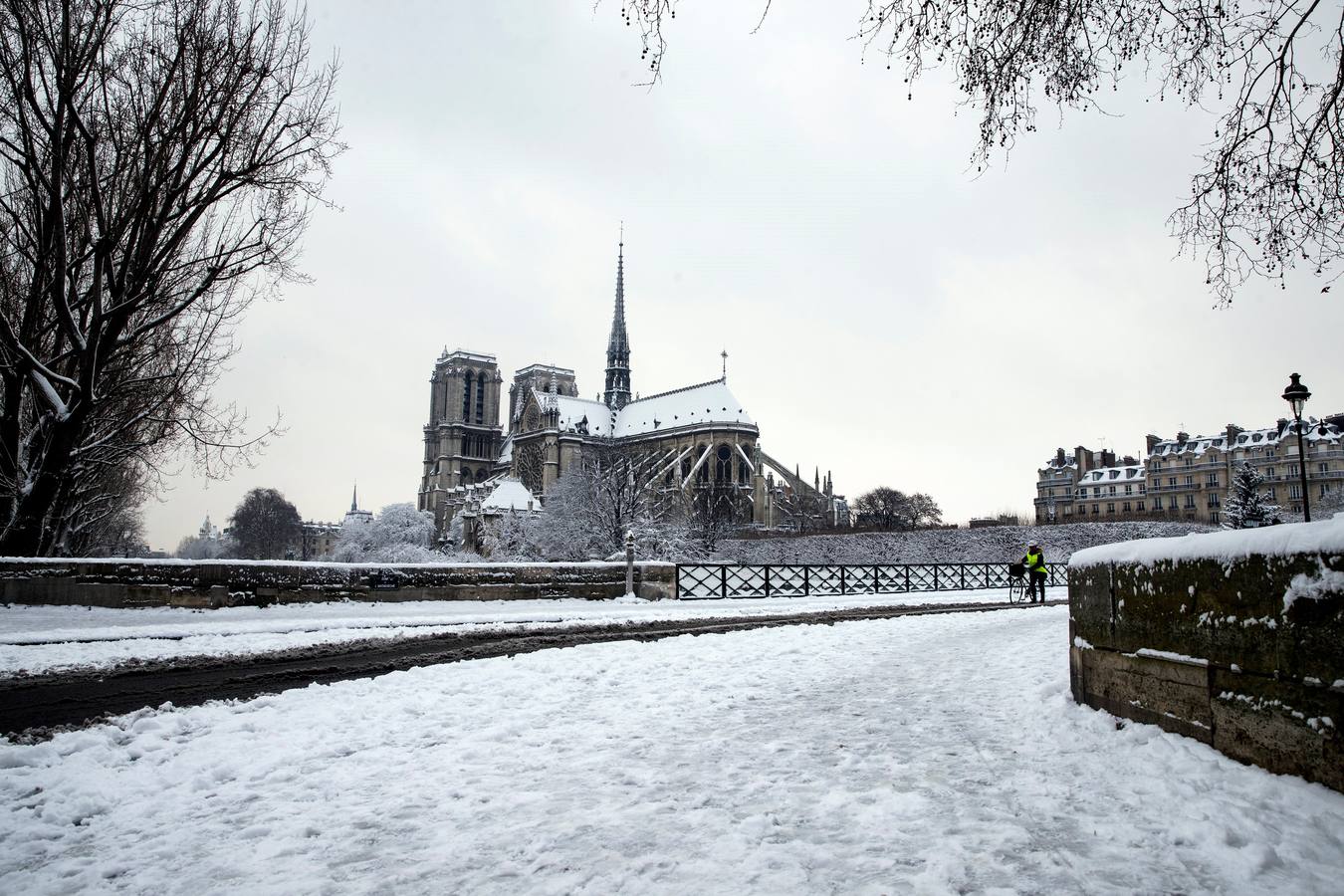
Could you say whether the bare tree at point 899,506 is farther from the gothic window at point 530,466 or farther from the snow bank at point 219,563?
the snow bank at point 219,563

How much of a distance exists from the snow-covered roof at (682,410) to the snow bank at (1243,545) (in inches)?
3208

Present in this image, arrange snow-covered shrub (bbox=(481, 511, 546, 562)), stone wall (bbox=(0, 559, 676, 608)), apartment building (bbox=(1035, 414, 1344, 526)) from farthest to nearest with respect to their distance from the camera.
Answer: apartment building (bbox=(1035, 414, 1344, 526))
snow-covered shrub (bbox=(481, 511, 546, 562))
stone wall (bbox=(0, 559, 676, 608))

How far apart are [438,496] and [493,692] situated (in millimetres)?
112069

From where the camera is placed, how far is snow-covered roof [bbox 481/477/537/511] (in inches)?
3132

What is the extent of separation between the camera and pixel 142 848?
12.0 feet

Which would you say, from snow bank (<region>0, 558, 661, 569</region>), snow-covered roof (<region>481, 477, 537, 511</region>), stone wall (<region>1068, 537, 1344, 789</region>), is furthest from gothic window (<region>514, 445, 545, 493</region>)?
stone wall (<region>1068, 537, 1344, 789</region>)

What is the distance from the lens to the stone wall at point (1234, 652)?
145 inches

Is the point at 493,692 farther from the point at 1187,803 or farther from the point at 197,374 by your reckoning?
the point at 197,374

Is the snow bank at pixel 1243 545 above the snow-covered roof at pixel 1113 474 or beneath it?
beneath

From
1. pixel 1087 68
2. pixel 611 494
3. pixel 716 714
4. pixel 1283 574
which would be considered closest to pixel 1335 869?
pixel 1283 574

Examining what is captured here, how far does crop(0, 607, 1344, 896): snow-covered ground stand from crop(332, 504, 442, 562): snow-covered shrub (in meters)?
72.5

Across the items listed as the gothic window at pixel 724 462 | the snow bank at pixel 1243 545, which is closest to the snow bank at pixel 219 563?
the snow bank at pixel 1243 545

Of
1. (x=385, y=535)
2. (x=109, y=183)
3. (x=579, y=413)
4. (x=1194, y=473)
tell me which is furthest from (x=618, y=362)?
(x=109, y=183)

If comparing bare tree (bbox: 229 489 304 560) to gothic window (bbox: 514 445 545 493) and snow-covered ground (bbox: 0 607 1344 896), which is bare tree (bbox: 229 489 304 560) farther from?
snow-covered ground (bbox: 0 607 1344 896)
